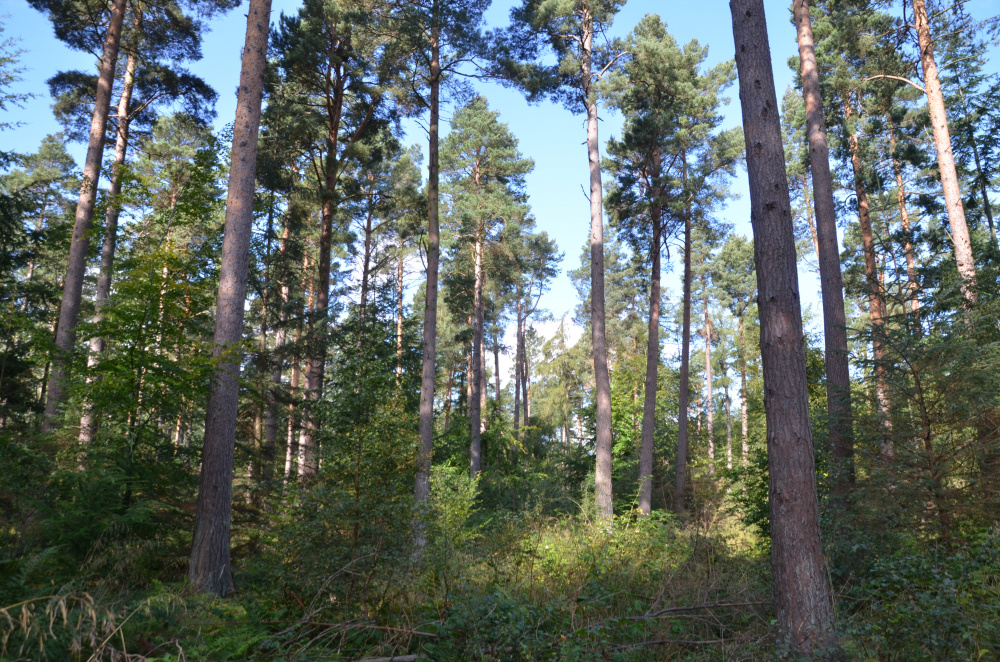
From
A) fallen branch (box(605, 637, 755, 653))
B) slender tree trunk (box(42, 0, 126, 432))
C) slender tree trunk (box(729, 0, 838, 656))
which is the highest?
slender tree trunk (box(42, 0, 126, 432))

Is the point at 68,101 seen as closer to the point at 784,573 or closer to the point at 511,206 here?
the point at 511,206

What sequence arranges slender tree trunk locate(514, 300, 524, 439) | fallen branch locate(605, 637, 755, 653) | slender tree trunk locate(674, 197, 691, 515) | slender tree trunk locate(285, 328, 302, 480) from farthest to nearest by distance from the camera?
slender tree trunk locate(514, 300, 524, 439) < slender tree trunk locate(674, 197, 691, 515) < slender tree trunk locate(285, 328, 302, 480) < fallen branch locate(605, 637, 755, 653)

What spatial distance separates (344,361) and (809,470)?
5.64 meters

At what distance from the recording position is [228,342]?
24.5ft

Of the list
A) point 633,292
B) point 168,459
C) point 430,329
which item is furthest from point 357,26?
point 633,292

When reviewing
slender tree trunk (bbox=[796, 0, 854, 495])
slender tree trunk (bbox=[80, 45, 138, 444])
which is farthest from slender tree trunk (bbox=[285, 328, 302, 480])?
slender tree trunk (bbox=[796, 0, 854, 495])

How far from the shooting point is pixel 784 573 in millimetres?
4582

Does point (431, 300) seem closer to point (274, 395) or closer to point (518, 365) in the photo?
point (274, 395)

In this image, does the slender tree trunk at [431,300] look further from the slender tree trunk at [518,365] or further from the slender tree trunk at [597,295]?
the slender tree trunk at [518,365]

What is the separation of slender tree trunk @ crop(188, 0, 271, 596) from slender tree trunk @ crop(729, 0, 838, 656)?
6240 millimetres

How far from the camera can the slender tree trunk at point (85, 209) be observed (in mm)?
10180

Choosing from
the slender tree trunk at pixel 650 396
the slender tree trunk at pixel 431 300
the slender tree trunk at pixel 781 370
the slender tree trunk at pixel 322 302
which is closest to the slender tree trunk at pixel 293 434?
the slender tree trunk at pixel 322 302

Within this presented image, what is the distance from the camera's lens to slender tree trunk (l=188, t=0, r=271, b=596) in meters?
6.87

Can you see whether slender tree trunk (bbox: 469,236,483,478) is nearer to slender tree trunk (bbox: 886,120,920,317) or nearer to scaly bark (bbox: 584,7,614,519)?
scaly bark (bbox: 584,7,614,519)
